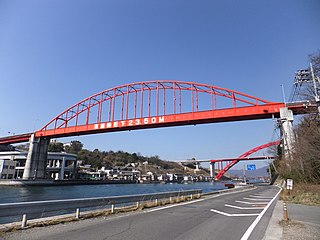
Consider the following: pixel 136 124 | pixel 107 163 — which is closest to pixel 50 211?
pixel 136 124

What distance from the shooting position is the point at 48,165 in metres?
103

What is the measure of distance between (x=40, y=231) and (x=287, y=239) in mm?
7812

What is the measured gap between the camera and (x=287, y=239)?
723cm

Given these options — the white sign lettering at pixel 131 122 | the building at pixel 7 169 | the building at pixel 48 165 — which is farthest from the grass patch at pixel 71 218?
the building at pixel 7 169

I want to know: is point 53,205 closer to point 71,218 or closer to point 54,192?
point 71,218

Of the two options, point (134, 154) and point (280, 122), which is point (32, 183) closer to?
point (280, 122)

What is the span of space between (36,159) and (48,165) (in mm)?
35106

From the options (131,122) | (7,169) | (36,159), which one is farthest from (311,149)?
(7,169)

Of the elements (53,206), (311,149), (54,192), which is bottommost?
(54,192)

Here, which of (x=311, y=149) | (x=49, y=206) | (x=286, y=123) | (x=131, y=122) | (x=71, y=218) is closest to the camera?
(x=49, y=206)

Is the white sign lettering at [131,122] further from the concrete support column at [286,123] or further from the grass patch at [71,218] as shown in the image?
the grass patch at [71,218]

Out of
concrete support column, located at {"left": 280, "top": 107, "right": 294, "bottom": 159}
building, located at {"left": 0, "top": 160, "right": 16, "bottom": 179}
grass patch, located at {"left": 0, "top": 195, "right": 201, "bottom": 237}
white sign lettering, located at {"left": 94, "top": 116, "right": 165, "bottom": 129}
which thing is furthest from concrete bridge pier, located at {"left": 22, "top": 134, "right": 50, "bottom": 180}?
concrete support column, located at {"left": 280, "top": 107, "right": 294, "bottom": 159}

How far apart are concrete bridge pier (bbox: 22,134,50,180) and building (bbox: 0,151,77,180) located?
538 inches

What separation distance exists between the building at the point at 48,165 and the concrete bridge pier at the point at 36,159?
13.7m
